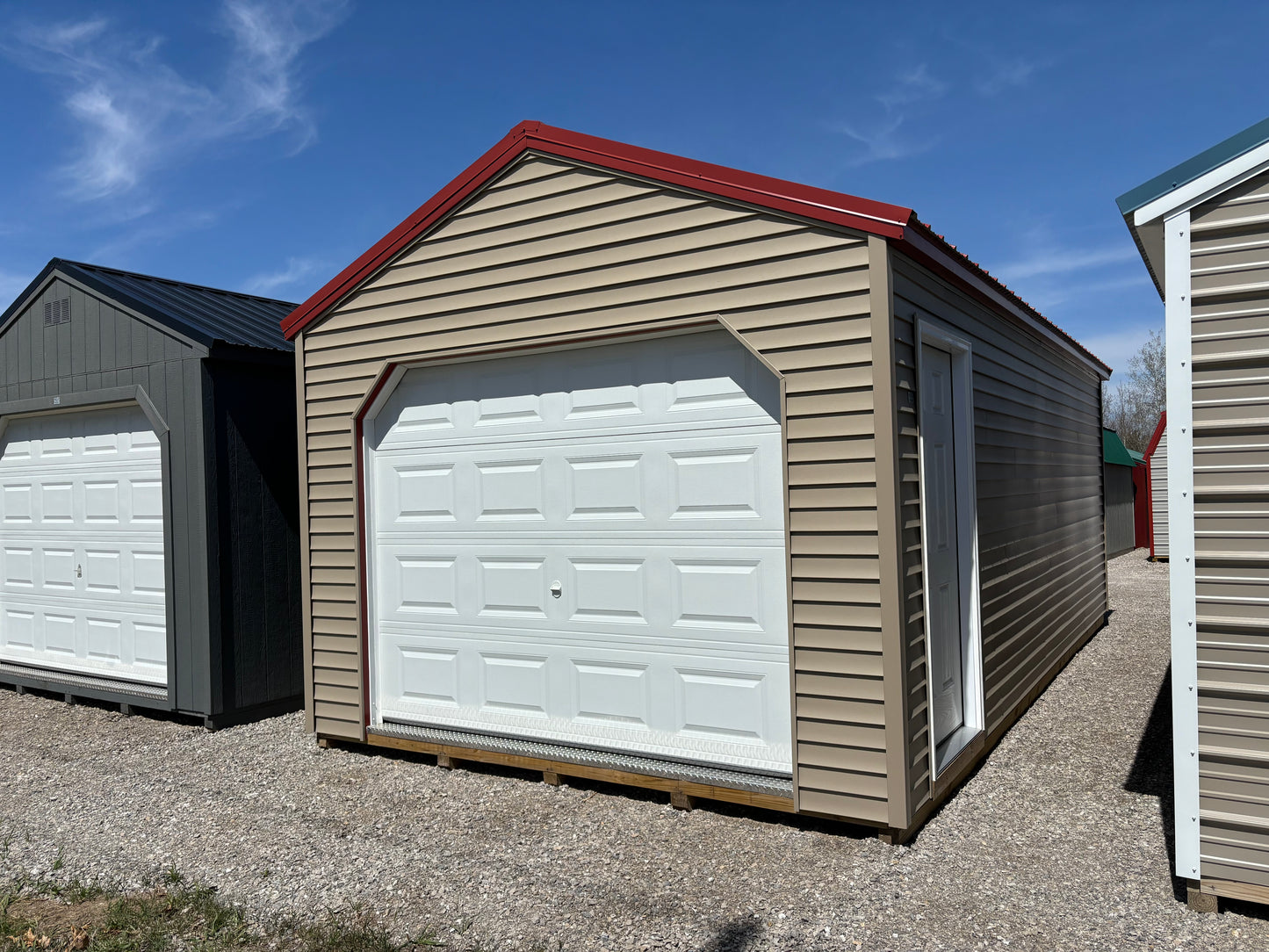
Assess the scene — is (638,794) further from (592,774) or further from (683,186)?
(683,186)

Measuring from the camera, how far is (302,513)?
5.79 m

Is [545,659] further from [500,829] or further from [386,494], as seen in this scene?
[386,494]

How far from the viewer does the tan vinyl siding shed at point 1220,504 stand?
305 cm

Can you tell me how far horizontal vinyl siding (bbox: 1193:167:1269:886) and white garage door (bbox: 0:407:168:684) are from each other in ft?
22.9

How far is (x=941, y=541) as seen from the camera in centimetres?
470

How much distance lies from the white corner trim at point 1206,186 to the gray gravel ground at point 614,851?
2.69 metres

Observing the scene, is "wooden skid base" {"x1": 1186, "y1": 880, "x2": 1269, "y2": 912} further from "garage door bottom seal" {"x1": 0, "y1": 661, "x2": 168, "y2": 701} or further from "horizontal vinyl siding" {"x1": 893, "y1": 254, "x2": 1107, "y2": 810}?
"garage door bottom seal" {"x1": 0, "y1": 661, "x2": 168, "y2": 701}

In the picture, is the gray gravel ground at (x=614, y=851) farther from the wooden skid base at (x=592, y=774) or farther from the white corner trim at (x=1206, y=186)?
the white corner trim at (x=1206, y=186)

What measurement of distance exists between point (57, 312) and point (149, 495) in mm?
1964

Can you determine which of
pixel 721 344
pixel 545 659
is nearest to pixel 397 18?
pixel 721 344

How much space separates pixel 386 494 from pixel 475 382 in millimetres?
1037

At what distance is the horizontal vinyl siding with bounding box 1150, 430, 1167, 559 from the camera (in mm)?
16836

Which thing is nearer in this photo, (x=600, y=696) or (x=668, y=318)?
(x=668, y=318)

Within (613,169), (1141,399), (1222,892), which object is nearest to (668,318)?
(613,169)
